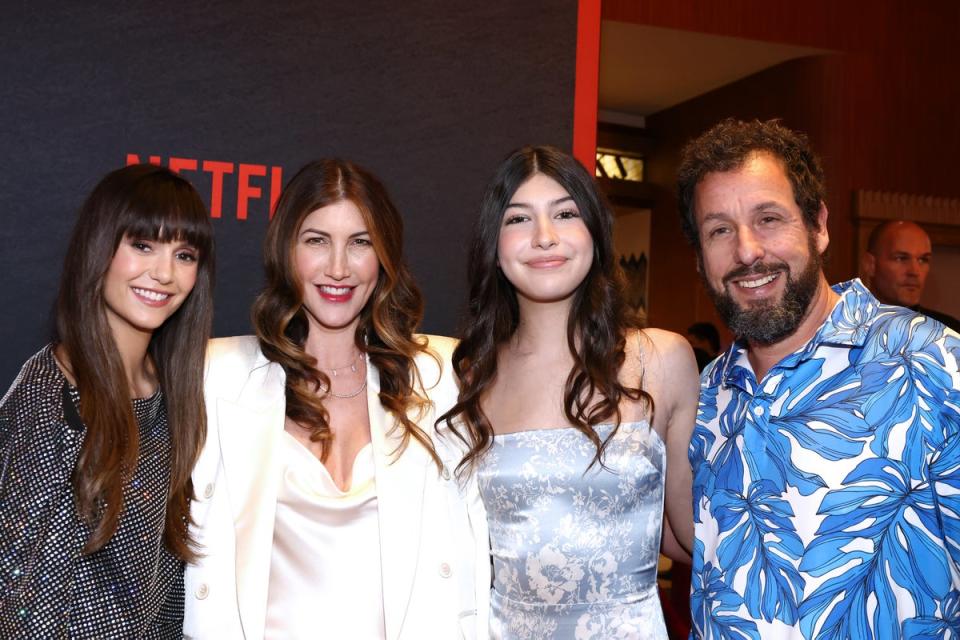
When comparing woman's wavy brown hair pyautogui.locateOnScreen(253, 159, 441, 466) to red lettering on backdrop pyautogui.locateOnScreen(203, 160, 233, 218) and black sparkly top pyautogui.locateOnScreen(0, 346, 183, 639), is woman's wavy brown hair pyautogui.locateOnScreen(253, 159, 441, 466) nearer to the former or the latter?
black sparkly top pyautogui.locateOnScreen(0, 346, 183, 639)

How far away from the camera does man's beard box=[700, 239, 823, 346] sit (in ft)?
7.22

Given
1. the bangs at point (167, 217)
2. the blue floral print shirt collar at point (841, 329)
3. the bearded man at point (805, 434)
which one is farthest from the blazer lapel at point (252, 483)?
the blue floral print shirt collar at point (841, 329)

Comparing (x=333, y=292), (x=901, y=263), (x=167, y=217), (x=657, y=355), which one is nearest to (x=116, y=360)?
(x=167, y=217)

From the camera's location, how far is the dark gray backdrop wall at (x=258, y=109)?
10.2ft

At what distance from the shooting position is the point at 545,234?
8.53ft

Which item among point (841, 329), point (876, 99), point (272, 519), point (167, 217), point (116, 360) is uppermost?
point (876, 99)

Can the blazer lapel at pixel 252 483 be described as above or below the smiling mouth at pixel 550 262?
Answer: below

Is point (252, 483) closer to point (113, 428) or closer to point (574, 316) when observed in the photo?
point (113, 428)

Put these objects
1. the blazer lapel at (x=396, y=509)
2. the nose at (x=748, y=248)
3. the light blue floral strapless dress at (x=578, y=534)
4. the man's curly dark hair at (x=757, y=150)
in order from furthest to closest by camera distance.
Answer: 1. the light blue floral strapless dress at (x=578, y=534)
2. the blazer lapel at (x=396, y=509)
3. the man's curly dark hair at (x=757, y=150)
4. the nose at (x=748, y=248)

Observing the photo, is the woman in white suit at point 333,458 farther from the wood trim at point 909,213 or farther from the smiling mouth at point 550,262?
the wood trim at point 909,213

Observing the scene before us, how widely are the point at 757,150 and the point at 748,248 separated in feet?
0.94

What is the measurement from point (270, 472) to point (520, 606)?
0.81m

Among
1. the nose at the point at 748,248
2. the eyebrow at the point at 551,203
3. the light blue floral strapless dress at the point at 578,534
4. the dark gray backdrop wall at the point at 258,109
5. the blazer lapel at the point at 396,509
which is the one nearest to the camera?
the nose at the point at 748,248

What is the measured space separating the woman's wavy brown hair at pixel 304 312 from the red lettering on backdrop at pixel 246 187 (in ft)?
2.11
